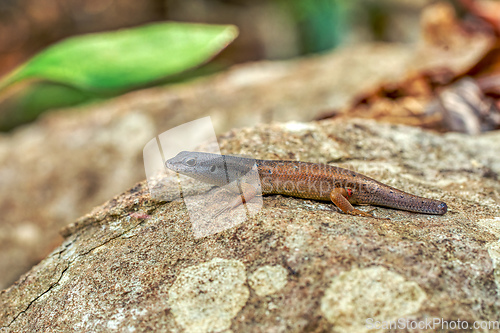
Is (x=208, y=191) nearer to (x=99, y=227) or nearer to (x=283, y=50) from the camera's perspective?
(x=99, y=227)

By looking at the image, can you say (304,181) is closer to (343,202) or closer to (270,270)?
(343,202)

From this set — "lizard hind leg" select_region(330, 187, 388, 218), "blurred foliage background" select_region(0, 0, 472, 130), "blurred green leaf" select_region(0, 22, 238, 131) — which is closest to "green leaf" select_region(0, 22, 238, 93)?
"blurred green leaf" select_region(0, 22, 238, 131)

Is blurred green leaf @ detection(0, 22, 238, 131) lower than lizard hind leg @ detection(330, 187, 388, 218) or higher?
higher

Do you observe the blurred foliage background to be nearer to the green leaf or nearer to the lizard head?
the green leaf

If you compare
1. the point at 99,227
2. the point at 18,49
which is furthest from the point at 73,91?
the point at 99,227

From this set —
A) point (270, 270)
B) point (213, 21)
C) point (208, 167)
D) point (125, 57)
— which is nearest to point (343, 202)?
point (270, 270)

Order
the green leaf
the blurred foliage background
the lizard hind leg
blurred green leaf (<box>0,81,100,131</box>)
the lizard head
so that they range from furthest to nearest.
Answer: the blurred foliage background, blurred green leaf (<box>0,81,100,131</box>), the green leaf, the lizard head, the lizard hind leg
